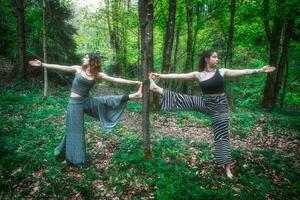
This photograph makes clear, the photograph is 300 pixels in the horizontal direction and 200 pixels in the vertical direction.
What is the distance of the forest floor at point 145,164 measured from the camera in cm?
614

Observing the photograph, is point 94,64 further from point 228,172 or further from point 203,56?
point 228,172

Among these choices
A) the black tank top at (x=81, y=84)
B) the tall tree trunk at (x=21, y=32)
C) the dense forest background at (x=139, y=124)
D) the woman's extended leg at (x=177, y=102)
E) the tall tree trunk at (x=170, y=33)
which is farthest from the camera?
the tall tree trunk at (x=21, y=32)

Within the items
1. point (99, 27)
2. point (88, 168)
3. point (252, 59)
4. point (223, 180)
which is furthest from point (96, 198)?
point (252, 59)

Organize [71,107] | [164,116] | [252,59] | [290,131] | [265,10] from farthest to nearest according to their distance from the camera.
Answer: [252,59], [265,10], [164,116], [290,131], [71,107]

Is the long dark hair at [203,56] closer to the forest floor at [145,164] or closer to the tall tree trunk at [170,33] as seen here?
the forest floor at [145,164]

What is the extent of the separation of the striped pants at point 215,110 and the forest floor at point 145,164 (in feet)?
1.84

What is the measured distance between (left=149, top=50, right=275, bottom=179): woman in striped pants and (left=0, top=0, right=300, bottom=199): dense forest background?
1.77 ft

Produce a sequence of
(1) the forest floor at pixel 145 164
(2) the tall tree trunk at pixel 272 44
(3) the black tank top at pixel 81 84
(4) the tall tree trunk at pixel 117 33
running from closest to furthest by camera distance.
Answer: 1. (1) the forest floor at pixel 145 164
2. (3) the black tank top at pixel 81 84
3. (2) the tall tree trunk at pixel 272 44
4. (4) the tall tree trunk at pixel 117 33

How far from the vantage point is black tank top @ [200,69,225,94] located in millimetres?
6430

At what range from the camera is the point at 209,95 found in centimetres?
661

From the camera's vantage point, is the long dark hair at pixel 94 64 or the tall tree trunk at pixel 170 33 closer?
the long dark hair at pixel 94 64

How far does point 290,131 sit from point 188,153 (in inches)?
218

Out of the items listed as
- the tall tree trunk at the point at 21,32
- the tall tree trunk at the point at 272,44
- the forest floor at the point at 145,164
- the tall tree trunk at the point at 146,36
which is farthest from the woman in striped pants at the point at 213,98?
the tall tree trunk at the point at 21,32

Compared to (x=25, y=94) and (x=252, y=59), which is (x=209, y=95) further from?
(x=252, y=59)
